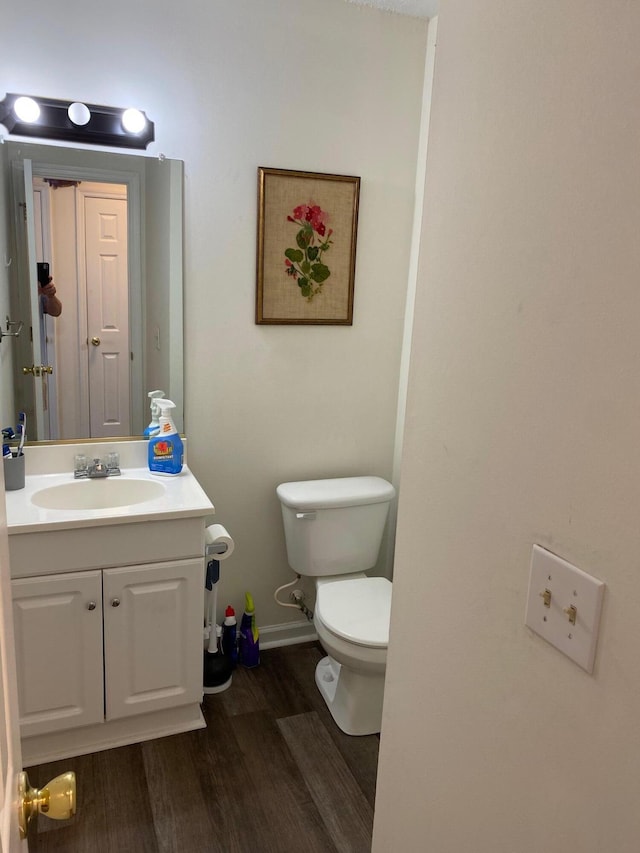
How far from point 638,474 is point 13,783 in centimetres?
78

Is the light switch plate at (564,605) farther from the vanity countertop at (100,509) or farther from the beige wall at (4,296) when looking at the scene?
the beige wall at (4,296)

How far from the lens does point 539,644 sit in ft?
2.66

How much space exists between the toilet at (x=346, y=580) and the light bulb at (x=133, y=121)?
1.34 metres

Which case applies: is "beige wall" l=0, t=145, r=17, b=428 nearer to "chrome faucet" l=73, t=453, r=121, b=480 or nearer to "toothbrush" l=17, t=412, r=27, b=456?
"toothbrush" l=17, t=412, r=27, b=456

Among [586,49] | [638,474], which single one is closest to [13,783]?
[638,474]

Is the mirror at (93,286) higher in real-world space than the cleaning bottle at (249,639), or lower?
higher

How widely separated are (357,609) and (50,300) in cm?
145

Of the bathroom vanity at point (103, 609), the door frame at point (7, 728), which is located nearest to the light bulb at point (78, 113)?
the bathroom vanity at point (103, 609)

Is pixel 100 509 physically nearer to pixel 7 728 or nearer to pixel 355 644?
pixel 355 644

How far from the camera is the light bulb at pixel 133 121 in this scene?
213cm

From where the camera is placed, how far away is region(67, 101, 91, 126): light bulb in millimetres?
2059

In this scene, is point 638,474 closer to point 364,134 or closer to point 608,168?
point 608,168

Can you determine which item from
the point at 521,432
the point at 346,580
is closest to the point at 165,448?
the point at 346,580

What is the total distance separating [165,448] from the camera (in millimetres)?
2311
